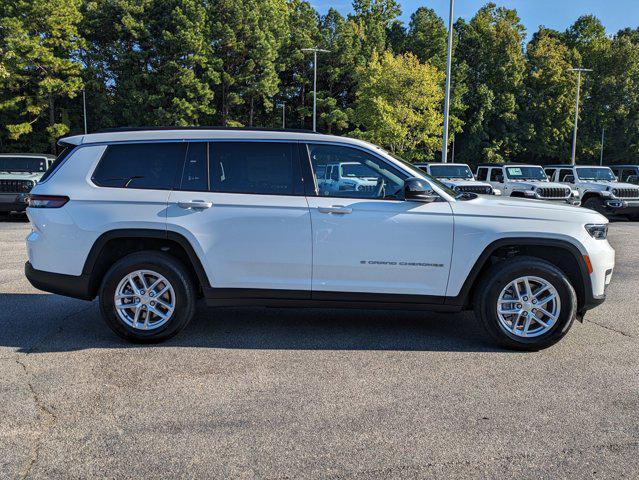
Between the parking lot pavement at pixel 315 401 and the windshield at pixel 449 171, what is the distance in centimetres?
1200

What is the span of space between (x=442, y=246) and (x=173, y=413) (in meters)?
2.52

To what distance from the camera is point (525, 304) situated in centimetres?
480

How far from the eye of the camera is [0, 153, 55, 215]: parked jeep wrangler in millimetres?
15062

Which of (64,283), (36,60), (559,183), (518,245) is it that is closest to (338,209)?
(518,245)

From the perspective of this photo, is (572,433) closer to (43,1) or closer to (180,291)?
(180,291)

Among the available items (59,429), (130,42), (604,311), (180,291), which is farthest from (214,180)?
(130,42)

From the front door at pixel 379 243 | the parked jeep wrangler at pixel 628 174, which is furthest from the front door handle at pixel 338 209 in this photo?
the parked jeep wrangler at pixel 628 174

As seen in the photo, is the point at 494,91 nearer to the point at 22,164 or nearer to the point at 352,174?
the point at 22,164

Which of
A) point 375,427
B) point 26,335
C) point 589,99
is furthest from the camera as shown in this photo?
point 589,99

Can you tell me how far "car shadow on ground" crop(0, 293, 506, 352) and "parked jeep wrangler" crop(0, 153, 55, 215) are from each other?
388 inches

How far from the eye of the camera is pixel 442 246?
4.77 m

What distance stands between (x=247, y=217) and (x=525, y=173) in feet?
49.6

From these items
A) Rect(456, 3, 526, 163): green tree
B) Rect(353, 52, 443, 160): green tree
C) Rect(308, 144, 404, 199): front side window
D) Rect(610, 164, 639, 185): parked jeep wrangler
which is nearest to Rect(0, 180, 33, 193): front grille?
Rect(308, 144, 404, 199): front side window

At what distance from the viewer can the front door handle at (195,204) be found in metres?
4.84
